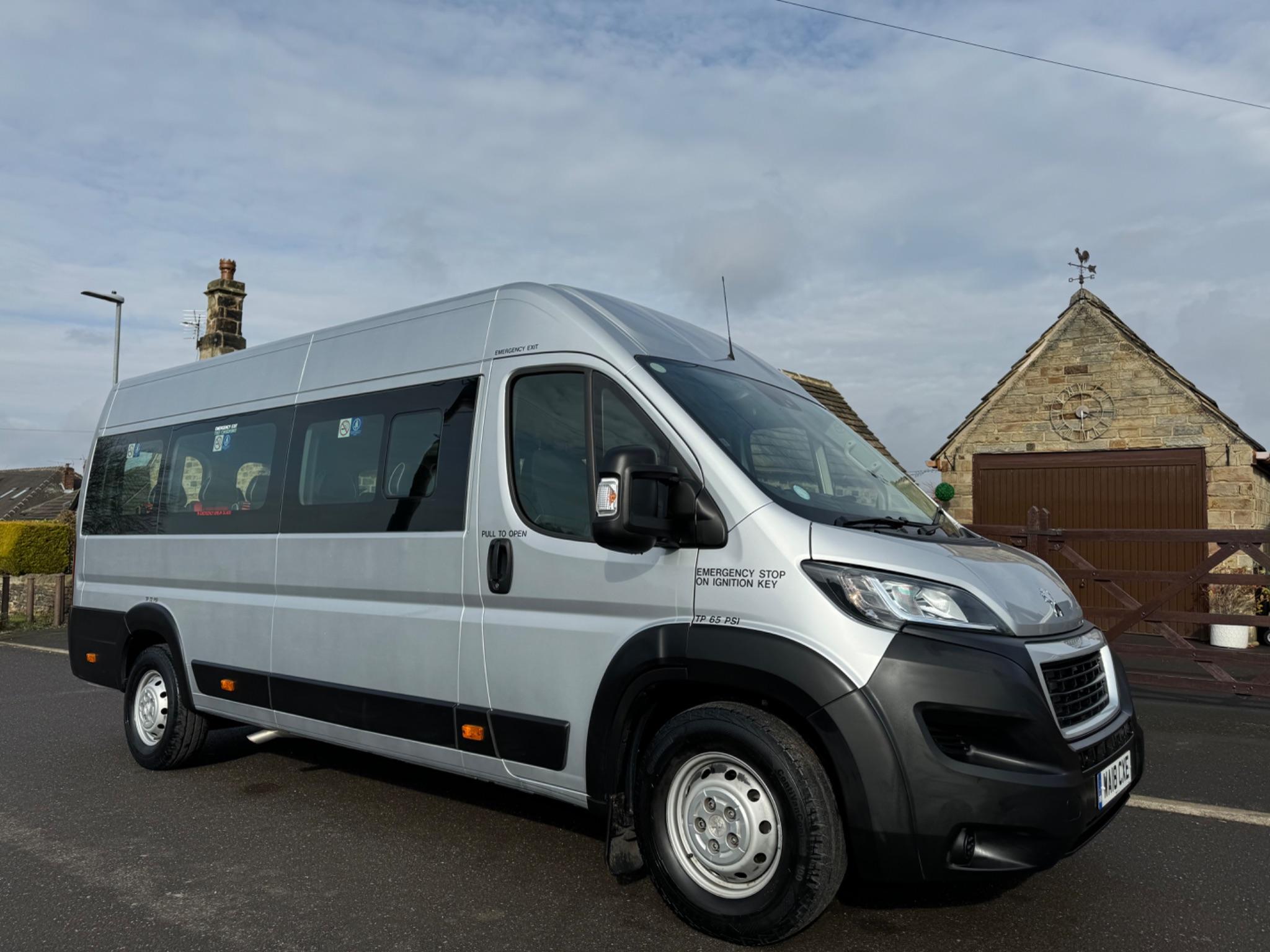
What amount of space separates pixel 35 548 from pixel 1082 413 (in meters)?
18.8

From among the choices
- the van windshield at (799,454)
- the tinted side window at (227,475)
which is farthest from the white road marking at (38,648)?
the van windshield at (799,454)

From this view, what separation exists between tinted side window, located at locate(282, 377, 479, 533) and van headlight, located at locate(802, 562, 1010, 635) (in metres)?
1.83

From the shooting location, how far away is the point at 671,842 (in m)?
3.65

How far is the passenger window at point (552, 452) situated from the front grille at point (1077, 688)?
68.8 inches

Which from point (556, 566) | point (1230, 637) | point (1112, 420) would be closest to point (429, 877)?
point (556, 566)

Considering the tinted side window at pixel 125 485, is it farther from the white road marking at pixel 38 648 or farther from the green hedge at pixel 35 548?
the green hedge at pixel 35 548

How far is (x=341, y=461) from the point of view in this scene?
16.9 ft

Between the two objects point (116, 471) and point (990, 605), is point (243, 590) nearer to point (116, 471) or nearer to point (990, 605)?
point (116, 471)

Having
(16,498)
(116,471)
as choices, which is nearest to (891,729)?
(116,471)

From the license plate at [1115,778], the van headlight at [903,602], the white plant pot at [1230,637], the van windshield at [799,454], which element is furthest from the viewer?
the white plant pot at [1230,637]

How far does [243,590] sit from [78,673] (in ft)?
7.33

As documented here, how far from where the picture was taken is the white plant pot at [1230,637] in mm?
13727

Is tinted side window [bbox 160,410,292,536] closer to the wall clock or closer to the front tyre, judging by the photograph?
the front tyre

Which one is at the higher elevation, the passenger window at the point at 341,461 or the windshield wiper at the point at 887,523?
the passenger window at the point at 341,461
